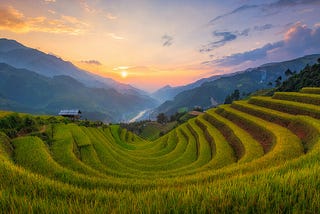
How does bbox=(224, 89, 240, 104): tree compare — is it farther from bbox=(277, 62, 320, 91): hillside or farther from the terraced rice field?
the terraced rice field

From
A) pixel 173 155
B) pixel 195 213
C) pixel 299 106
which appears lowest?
pixel 173 155

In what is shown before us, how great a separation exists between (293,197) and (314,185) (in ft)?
2.89

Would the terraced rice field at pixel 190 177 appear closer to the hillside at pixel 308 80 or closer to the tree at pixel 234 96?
the hillside at pixel 308 80

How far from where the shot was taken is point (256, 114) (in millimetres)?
32812

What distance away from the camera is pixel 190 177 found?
34.4 feet

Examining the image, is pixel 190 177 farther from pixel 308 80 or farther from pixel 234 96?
pixel 234 96

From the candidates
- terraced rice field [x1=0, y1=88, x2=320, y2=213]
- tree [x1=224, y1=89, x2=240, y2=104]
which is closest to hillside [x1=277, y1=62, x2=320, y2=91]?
terraced rice field [x1=0, y1=88, x2=320, y2=213]

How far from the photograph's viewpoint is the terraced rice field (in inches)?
157

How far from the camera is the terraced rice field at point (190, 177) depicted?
4.00 metres

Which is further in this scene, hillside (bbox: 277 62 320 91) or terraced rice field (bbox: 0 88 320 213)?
hillside (bbox: 277 62 320 91)

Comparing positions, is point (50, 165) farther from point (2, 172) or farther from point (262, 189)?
point (262, 189)

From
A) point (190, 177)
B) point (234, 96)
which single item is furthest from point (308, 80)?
point (234, 96)

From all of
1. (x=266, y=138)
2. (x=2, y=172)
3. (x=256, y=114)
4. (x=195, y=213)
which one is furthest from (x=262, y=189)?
(x=256, y=114)

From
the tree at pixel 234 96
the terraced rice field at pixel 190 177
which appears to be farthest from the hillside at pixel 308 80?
the tree at pixel 234 96
